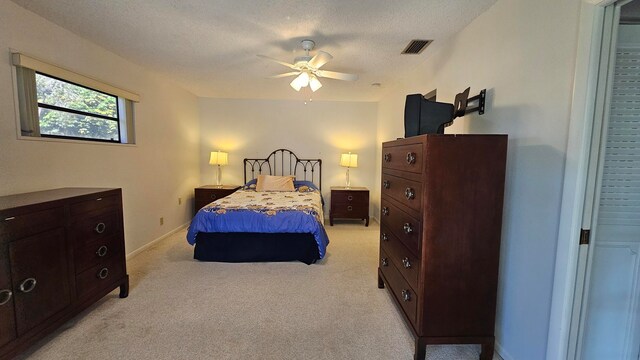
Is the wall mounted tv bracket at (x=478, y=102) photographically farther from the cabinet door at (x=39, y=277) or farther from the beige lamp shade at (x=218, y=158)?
the beige lamp shade at (x=218, y=158)

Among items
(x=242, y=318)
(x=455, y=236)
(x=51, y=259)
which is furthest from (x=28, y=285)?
(x=455, y=236)

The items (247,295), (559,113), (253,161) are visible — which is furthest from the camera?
(253,161)

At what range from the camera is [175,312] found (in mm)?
2115

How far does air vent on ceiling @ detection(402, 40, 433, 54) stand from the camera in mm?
2486

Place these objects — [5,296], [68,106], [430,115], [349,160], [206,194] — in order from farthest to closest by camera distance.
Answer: [349,160] → [206,194] → [68,106] → [430,115] → [5,296]

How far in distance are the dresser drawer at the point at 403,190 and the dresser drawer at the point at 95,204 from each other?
2.36m

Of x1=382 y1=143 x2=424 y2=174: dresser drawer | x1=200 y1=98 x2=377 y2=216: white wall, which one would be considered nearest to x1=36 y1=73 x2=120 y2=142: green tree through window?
x1=200 y1=98 x2=377 y2=216: white wall

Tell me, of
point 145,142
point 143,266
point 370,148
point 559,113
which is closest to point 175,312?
point 143,266

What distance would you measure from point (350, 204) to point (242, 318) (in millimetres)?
3024

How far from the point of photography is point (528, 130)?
151 cm

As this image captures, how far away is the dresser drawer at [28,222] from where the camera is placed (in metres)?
1.44

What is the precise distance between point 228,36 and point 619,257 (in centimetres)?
316

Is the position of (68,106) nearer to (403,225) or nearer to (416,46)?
(403,225)

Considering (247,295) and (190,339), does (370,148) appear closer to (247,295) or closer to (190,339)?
(247,295)
